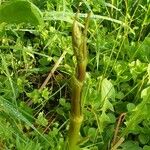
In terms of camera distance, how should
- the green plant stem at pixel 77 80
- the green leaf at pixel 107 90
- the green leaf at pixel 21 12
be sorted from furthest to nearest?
the green leaf at pixel 107 90 → the green leaf at pixel 21 12 → the green plant stem at pixel 77 80

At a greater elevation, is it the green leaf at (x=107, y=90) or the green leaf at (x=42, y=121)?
the green leaf at (x=107, y=90)

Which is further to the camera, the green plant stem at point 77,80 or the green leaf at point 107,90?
the green leaf at point 107,90

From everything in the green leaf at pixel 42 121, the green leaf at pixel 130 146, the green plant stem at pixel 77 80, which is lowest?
the green leaf at pixel 130 146

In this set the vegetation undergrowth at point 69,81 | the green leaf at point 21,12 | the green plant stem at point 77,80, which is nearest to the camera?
the green plant stem at point 77,80

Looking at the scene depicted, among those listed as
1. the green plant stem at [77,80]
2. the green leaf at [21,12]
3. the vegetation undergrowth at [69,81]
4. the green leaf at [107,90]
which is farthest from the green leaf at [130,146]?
the green plant stem at [77,80]

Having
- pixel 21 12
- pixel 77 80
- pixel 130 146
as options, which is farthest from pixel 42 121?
pixel 77 80

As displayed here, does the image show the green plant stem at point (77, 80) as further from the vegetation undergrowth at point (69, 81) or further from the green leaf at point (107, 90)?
the green leaf at point (107, 90)

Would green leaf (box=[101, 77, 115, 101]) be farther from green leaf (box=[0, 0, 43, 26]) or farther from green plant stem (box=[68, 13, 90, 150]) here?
green plant stem (box=[68, 13, 90, 150])

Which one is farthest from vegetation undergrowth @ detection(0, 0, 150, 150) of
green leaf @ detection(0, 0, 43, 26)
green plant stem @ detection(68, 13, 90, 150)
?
green plant stem @ detection(68, 13, 90, 150)

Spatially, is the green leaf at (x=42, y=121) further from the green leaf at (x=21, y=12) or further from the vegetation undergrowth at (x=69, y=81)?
the green leaf at (x=21, y=12)
